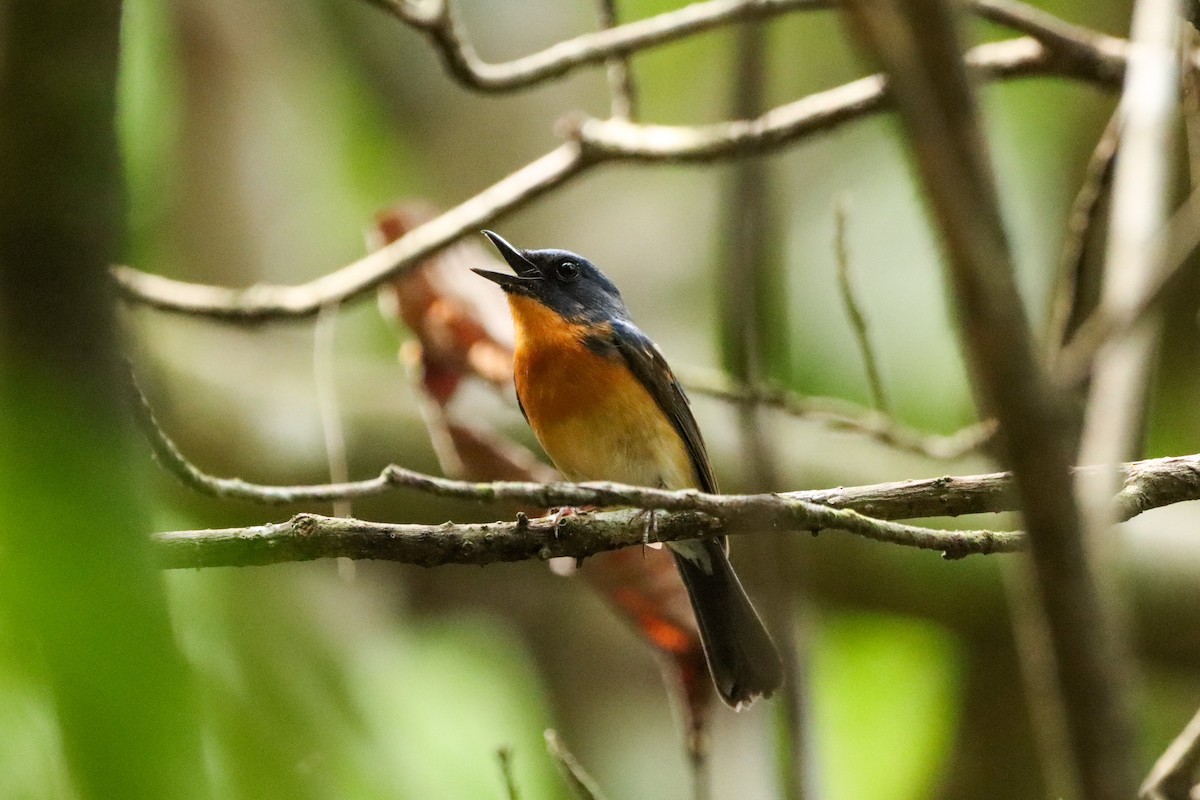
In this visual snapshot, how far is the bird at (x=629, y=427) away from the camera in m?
4.26

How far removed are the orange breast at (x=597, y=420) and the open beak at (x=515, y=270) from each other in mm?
281

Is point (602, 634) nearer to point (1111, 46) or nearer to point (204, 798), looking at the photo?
point (1111, 46)

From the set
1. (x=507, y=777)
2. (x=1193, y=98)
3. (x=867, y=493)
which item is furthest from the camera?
(x=1193, y=98)

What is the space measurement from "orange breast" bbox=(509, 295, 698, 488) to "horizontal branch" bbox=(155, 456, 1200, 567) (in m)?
1.54

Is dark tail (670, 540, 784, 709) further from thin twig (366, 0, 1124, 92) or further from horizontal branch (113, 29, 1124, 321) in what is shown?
thin twig (366, 0, 1124, 92)

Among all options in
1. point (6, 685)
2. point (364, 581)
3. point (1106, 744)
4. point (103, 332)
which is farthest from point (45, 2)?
point (364, 581)

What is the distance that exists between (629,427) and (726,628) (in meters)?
0.82

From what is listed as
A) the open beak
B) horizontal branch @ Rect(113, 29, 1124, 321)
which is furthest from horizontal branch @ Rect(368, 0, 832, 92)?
the open beak

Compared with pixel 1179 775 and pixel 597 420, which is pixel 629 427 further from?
pixel 1179 775

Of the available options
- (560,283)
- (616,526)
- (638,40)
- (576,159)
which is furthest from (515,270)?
(616,526)

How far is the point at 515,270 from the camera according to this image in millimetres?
4918

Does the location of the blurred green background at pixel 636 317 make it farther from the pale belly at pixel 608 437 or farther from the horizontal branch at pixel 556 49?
the horizontal branch at pixel 556 49

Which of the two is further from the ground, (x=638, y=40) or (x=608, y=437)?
(x=638, y=40)

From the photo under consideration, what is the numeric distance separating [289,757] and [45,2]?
67 centimetres
